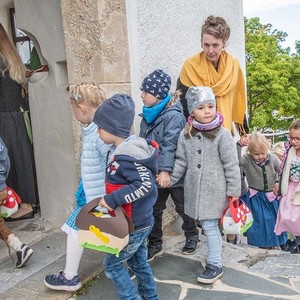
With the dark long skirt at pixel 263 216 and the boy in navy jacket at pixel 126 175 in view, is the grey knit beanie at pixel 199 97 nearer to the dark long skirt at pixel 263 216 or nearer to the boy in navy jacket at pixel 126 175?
the boy in navy jacket at pixel 126 175

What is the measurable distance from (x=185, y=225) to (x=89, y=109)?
4.18 feet

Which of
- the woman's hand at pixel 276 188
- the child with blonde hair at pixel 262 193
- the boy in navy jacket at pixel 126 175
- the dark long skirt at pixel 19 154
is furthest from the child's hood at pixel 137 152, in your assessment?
the woman's hand at pixel 276 188

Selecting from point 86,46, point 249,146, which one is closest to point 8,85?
point 86,46

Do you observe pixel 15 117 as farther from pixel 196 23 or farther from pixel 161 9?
pixel 196 23

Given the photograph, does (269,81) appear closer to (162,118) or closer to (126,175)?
(162,118)

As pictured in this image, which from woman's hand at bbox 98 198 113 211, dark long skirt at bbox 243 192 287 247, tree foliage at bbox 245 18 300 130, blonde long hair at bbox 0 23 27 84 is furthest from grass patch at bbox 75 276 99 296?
tree foliage at bbox 245 18 300 130

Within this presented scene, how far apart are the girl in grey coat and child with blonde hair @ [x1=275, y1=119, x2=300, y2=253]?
132 cm

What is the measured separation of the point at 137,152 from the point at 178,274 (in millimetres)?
1222

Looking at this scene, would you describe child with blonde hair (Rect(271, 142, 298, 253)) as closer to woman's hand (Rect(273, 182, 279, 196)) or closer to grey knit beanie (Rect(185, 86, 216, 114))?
woman's hand (Rect(273, 182, 279, 196))

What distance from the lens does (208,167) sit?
3195mm

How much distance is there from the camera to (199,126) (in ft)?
10.4

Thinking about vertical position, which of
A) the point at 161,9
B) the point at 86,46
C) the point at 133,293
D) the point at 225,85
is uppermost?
the point at 161,9

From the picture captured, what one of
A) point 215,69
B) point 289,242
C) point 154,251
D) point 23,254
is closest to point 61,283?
point 23,254

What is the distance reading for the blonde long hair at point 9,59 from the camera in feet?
12.4
